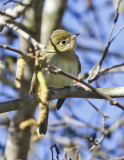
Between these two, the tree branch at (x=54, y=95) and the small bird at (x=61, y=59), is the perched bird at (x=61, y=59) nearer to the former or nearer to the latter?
the small bird at (x=61, y=59)

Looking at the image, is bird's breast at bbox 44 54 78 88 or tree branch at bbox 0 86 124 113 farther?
bird's breast at bbox 44 54 78 88

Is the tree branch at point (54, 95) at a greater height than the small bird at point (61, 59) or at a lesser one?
lesser

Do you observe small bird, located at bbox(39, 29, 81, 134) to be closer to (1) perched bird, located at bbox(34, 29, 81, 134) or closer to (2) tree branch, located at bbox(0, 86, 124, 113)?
(1) perched bird, located at bbox(34, 29, 81, 134)

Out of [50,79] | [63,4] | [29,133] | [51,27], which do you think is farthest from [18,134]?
[63,4]

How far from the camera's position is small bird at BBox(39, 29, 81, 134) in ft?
13.3

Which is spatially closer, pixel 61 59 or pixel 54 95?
pixel 54 95

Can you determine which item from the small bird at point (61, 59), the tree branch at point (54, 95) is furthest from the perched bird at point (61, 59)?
the tree branch at point (54, 95)

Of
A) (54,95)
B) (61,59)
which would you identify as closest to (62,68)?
(61,59)

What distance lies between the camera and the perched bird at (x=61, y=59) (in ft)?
13.3

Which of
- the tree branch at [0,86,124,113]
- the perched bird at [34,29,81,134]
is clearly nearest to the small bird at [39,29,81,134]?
the perched bird at [34,29,81,134]

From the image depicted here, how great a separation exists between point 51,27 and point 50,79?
1.70 metres

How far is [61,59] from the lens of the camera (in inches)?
164

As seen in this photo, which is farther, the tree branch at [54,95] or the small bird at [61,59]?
the small bird at [61,59]

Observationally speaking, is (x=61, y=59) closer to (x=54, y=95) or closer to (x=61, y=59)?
(x=61, y=59)
